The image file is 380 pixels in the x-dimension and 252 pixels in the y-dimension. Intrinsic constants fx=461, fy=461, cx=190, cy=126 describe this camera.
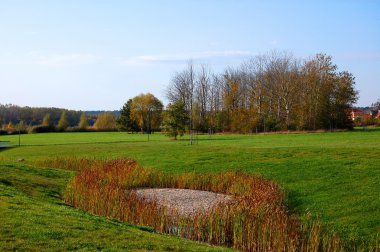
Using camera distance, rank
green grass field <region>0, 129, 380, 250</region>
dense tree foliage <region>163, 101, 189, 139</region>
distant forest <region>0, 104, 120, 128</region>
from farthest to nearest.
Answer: distant forest <region>0, 104, 120, 128</region> < dense tree foliage <region>163, 101, 189, 139</region> < green grass field <region>0, 129, 380, 250</region>

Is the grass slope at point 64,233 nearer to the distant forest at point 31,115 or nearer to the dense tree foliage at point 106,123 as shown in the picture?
the dense tree foliage at point 106,123

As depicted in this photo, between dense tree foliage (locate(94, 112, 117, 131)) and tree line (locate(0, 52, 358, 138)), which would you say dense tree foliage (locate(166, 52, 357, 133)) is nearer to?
tree line (locate(0, 52, 358, 138))

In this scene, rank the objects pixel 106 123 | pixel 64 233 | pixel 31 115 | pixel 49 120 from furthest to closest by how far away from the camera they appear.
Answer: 1. pixel 31 115
2. pixel 49 120
3. pixel 106 123
4. pixel 64 233

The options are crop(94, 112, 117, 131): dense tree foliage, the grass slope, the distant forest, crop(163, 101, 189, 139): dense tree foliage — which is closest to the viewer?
the grass slope

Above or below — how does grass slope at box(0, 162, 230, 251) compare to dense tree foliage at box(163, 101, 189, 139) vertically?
below

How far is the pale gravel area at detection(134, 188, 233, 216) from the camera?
49.0 ft

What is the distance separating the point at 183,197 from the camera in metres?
16.7

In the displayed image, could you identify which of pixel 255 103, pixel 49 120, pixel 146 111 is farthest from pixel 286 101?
pixel 49 120

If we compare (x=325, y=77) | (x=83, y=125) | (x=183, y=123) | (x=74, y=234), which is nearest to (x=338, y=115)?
(x=325, y=77)

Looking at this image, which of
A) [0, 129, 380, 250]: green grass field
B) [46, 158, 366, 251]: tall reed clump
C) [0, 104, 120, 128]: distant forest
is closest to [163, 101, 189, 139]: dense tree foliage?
[0, 129, 380, 250]: green grass field

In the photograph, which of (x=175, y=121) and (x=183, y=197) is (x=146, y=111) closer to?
(x=175, y=121)

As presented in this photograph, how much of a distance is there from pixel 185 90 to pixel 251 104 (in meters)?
Answer: 14.5

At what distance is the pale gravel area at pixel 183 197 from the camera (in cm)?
1494

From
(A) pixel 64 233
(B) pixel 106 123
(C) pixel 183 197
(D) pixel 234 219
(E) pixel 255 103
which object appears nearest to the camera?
(A) pixel 64 233
